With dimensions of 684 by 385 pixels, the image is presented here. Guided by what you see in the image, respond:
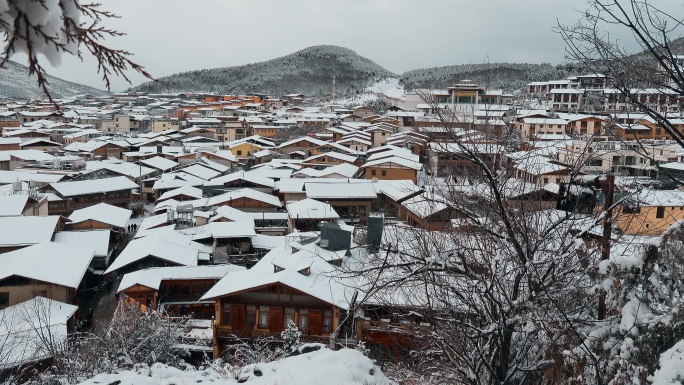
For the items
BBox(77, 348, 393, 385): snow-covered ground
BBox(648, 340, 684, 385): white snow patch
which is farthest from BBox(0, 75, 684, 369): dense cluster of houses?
BBox(648, 340, 684, 385): white snow patch

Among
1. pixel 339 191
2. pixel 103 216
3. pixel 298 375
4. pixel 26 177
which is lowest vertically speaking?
pixel 103 216

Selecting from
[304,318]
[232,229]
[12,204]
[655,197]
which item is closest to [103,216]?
[12,204]

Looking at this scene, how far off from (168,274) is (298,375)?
8.79 m

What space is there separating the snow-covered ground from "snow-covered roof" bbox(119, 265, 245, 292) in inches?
265

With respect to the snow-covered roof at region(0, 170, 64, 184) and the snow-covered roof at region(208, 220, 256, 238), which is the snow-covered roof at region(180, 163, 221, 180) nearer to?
the snow-covered roof at region(0, 170, 64, 184)

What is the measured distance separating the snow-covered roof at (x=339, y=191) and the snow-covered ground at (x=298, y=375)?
13995 millimetres

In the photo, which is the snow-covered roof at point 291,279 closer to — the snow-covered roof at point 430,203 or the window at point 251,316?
the window at point 251,316

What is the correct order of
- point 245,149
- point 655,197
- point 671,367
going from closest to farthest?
point 671,367 → point 655,197 → point 245,149

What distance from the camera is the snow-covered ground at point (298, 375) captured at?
512 cm

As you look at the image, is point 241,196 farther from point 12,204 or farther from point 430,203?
point 430,203

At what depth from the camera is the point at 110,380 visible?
541 cm

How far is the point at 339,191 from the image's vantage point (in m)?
20.3

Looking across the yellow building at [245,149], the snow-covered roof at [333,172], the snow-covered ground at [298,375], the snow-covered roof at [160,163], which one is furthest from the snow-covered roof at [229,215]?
the yellow building at [245,149]

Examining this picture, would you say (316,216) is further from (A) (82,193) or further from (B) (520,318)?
→ (B) (520,318)
